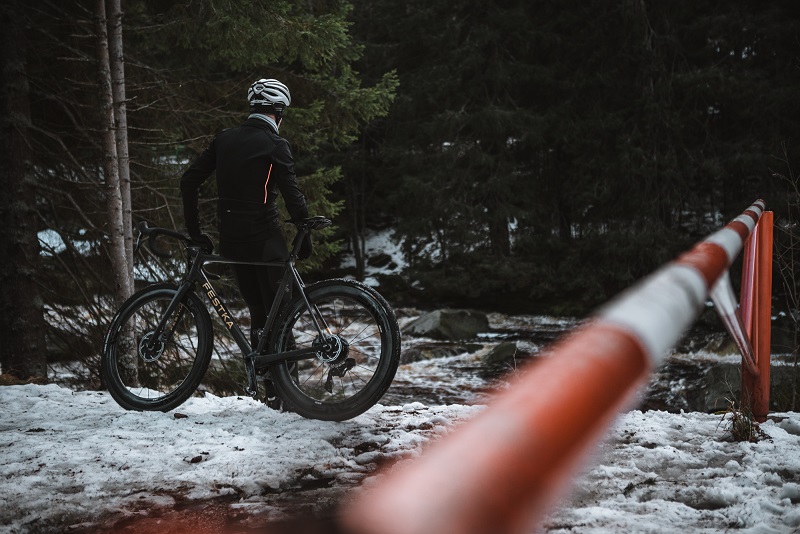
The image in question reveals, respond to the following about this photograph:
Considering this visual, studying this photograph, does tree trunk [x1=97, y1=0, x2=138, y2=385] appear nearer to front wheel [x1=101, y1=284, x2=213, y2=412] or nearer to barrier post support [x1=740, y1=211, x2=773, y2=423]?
front wheel [x1=101, y1=284, x2=213, y2=412]

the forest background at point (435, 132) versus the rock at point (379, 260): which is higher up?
the forest background at point (435, 132)

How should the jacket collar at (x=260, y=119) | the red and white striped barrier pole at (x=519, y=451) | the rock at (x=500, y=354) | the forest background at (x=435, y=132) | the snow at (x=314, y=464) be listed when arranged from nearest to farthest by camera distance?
the red and white striped barrier pole at (x=519, y=451)
the snow at (x=314, y=464)
the jacket collar at (x=260, y=119)
the forest background at (x=435, y=132)
the rock at (x=500, y=354)

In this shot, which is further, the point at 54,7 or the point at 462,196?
the point at 462,196

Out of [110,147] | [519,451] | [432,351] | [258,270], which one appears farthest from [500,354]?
[519,451]

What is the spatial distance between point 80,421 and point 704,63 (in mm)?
20254

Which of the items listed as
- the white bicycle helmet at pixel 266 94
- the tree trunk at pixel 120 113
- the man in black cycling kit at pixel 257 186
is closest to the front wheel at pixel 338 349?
the man in black cycling kit at pixel 257 186

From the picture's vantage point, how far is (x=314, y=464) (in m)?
3.58

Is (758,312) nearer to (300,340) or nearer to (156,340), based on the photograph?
(300,340)

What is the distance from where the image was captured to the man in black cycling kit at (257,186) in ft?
14.8

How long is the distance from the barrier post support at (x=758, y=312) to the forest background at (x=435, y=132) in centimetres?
319

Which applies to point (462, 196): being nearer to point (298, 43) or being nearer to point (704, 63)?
point (704, 63)

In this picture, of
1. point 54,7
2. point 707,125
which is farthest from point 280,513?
point 707,125

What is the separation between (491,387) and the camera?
1071cm

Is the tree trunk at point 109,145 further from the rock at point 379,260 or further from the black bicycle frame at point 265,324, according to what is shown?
the rock at point 379,260
